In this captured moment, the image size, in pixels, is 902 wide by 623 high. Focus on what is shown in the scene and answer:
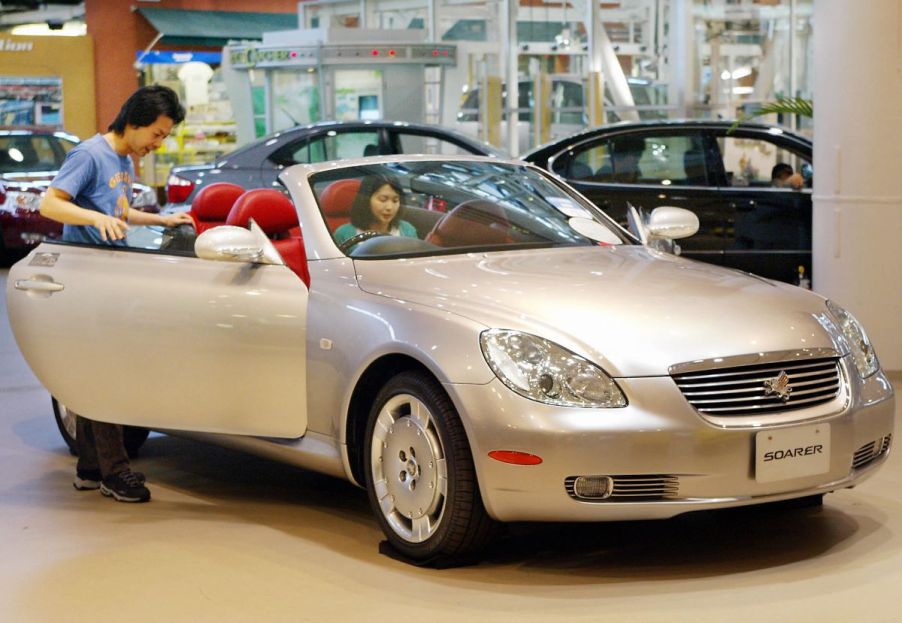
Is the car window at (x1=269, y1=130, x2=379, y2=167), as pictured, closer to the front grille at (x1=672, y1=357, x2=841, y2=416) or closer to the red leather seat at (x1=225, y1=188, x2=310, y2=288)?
the red leather seat at (x1=225, y1=188, x2=310, y2=288)

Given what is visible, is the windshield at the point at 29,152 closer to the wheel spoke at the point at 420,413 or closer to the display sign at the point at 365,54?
the display sign at the point at 365,54

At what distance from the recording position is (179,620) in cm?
425

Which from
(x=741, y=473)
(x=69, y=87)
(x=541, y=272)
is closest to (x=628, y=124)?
(x=541, y=272)

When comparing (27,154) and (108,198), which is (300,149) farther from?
(108,198)

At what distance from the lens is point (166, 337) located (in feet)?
17.9

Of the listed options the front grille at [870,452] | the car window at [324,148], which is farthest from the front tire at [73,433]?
the car window at [324,148]

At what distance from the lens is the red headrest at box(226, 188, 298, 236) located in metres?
5.96

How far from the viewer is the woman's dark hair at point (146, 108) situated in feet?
19.1

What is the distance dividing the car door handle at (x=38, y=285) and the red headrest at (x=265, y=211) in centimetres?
75

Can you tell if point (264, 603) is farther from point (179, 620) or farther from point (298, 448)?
point (298, 448)

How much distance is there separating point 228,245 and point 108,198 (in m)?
0.97

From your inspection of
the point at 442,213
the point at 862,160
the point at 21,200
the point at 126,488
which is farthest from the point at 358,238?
the point at 21,200

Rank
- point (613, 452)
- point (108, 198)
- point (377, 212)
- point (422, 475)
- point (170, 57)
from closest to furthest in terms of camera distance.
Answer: point (613, 452) < point (422, 475) < point (377, 212) < point (108, 198) < point (170, 57)

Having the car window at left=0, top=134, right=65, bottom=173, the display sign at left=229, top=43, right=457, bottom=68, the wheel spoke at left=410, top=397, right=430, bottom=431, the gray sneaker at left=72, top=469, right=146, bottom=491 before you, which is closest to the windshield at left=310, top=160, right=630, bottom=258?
the wheel spoke at left=410, top=397, right=430, bottom=431
